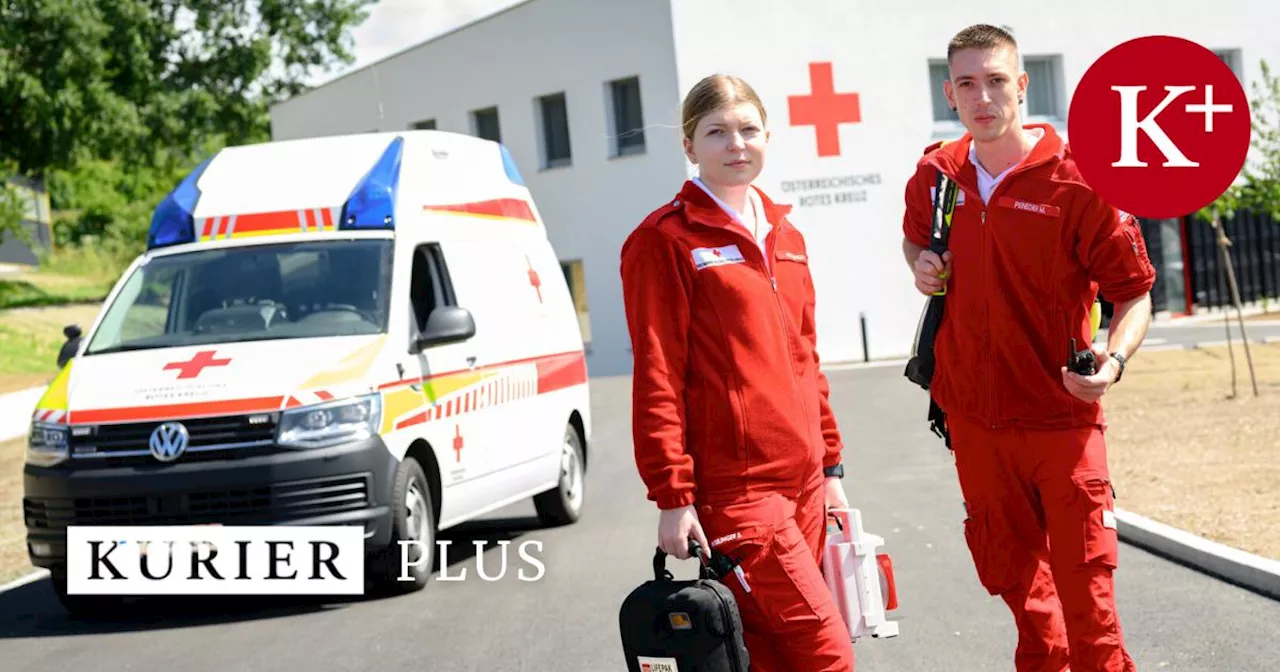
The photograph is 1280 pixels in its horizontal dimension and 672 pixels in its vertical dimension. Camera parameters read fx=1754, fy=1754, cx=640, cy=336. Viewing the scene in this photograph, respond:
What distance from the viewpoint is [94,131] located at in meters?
39.9

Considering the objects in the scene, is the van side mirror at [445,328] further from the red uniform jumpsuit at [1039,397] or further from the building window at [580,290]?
the building window at [580,290]

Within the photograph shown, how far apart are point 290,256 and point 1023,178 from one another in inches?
236

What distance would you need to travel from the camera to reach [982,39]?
195 inches

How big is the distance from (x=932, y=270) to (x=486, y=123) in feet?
108

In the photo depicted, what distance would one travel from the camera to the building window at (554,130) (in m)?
35.5

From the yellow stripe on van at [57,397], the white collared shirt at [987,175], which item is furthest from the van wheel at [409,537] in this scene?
the white collared shirt at [987,175]

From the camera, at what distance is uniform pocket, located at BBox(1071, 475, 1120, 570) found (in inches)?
191

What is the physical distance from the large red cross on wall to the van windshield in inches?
920

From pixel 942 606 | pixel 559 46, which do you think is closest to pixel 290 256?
pixel 942 606

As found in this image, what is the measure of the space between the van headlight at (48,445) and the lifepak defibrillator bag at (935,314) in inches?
205

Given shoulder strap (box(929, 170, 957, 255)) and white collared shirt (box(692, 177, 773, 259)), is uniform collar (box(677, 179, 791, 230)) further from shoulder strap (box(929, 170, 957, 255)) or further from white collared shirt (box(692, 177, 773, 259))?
shoulder strap (box(929, 170, 957, 255))

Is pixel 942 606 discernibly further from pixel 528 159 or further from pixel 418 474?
pixel 528 159

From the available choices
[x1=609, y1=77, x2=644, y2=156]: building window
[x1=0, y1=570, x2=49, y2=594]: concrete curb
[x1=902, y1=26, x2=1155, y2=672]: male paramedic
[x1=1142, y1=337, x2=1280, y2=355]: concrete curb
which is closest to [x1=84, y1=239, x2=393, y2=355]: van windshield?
[x1=0, y1=570, x2=49, y2=594]: concrete curb

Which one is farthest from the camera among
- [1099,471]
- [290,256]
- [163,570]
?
[290,256]
